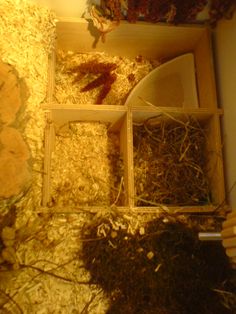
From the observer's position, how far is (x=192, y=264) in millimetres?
1366

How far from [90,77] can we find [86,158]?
16.5 inches

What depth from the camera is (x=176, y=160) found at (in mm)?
1626

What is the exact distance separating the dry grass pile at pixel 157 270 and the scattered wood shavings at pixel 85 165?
0.23 m

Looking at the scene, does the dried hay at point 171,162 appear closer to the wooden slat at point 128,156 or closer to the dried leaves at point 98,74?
the wooden slat at point 128,156

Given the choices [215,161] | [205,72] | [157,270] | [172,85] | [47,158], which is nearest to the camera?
[157,270]

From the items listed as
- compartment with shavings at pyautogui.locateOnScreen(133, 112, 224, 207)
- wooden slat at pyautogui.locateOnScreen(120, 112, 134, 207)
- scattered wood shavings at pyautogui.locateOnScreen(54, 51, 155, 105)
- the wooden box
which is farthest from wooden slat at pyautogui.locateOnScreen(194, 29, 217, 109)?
wooden slat at pyautogui.locateOnScreen(120, 112, 134, 207)

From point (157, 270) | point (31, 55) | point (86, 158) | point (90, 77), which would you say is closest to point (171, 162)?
point (86, 158)

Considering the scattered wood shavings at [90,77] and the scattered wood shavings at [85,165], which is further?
the scattered wood shavings at [90,77]

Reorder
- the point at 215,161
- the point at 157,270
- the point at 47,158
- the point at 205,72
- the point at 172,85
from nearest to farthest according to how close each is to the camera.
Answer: the point at 157,270
the point at 47,158
the point at 215,161
the point at 205,72
the point at 172,85

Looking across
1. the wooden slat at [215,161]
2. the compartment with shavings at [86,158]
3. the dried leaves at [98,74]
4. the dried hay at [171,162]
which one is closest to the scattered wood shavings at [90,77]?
the dried leaves at [98,74]

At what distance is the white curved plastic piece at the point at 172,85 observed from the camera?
5.82ft

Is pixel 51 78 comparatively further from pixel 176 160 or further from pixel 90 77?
pixel 176 160

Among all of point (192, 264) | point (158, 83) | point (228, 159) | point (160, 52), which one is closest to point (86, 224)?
point (192, 264)

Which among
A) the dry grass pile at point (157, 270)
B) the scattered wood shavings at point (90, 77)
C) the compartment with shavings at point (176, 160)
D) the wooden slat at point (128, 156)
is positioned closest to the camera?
the dry grass pile at point (157, 270)
